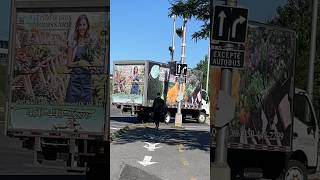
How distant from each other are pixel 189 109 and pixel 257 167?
876 inches

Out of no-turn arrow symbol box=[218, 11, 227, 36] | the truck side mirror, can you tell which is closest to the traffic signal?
no-turn arrow symbol box=[218, 11, 227, 36]

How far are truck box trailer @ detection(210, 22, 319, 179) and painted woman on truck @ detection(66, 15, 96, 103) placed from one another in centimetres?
204

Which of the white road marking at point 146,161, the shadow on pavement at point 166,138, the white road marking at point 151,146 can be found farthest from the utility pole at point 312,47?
the white road marking at point 146,161

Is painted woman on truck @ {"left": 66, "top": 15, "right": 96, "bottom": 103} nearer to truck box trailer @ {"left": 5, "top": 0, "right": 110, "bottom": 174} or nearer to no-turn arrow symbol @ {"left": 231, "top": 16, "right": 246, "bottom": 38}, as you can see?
truck box trailer @ {"left": 5, "top": 0, "right": 110, "bottom": 174}

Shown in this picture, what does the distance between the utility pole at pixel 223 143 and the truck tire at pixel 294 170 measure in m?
1.94

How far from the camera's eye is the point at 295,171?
286 inches

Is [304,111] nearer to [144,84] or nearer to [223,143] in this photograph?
[223,143]

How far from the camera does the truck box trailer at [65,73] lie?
3.13m

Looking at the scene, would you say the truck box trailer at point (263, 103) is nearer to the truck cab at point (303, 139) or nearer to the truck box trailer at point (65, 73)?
the truck cab at point (303, 139)

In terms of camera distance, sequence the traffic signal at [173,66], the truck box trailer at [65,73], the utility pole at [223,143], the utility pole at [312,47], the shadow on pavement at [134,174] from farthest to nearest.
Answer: the utility pole at [312,47] < the traffic signal at [173,66] < the utility pole at [223,143] < the shadow on pavement at [134,174] < the truck box trailer at [65,73]

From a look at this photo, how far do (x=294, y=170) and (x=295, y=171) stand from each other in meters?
0.08

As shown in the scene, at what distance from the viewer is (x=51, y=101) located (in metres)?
3.33

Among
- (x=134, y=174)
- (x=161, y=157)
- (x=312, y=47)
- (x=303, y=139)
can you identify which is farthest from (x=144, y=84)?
(x=134, y=174)

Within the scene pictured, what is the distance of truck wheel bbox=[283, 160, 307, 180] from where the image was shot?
23.1 feet
